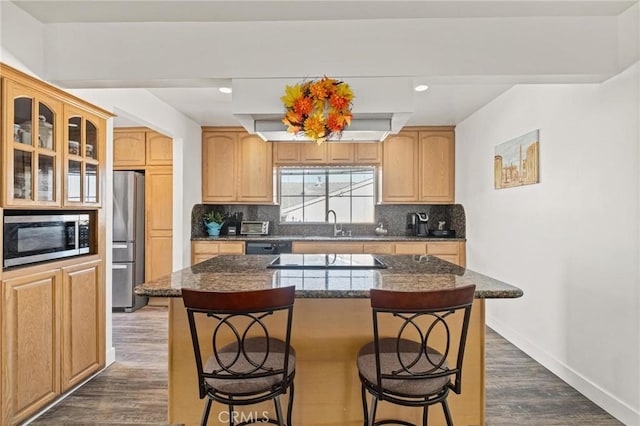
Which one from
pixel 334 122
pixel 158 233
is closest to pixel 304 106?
pixel 334 122

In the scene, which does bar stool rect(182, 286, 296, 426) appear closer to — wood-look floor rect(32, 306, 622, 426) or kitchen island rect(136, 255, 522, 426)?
kitchen island rect(136, 255, 522, 426)

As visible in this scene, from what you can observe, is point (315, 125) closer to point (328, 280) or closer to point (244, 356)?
point (328, 280)

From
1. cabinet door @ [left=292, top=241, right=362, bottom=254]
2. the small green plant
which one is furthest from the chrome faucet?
the small green plant

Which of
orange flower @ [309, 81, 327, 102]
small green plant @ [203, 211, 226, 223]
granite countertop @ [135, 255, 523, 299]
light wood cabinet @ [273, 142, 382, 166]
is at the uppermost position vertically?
light wood cabinet @ [273, 142, 382, 166]

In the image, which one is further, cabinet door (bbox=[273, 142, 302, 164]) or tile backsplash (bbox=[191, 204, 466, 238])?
tile backsplash (bbox=[191, 204, 466, 238])

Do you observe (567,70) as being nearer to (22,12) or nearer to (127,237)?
(22,12)

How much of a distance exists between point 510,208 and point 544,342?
1224 millimetres

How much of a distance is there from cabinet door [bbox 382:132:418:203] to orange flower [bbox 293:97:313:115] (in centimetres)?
289

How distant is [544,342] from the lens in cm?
287

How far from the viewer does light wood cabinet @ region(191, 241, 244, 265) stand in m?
4.42

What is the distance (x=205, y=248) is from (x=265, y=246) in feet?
2.47

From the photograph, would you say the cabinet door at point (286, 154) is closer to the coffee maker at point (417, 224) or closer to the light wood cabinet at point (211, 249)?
the light wood cabinet at point (211, 249)

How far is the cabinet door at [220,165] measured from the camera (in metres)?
4.78

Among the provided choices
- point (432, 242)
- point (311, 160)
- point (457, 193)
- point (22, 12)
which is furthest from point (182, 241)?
point (457, 193)
